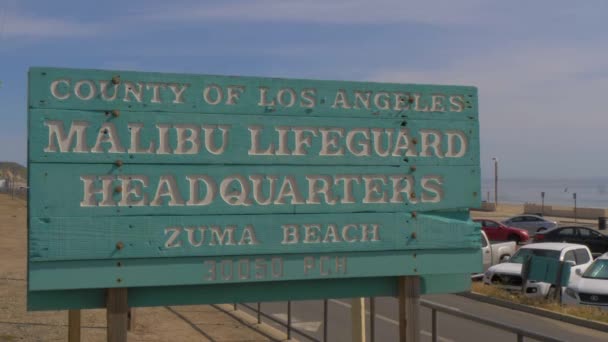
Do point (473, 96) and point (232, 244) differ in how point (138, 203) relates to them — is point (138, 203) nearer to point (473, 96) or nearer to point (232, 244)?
point (232, 244)

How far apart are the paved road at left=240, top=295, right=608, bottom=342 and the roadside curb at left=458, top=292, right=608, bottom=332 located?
0.15 metres

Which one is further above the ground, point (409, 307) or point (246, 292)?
point (246, 292)

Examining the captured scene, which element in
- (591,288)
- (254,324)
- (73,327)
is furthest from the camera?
(591,288)

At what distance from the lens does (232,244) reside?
17.3 ft

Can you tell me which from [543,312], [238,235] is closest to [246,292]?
[238,235]

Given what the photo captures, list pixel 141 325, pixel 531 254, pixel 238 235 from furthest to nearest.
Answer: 1. pixel 531 254
2. pixel 141 325
3. pixel 238 235

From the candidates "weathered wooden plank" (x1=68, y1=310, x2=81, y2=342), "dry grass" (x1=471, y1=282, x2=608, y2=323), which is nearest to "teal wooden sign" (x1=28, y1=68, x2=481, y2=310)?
"weathered wooden plank" (x1=68, y1=310, x2=81, y2=342)

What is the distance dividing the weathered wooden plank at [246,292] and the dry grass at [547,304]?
1025cm

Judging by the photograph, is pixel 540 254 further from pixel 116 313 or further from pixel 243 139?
pixel 116 313

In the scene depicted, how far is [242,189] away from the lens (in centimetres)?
534

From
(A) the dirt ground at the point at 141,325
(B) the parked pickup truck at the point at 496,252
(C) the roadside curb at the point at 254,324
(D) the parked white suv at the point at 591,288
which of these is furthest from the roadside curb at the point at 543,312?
(A) the dirt ground at the point at 141,325

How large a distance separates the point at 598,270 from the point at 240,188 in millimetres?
14003

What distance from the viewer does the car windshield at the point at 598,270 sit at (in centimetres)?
1694

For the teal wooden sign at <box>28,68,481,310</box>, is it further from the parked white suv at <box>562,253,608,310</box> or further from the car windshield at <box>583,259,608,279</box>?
the car windshield at <box>583,259,608,279</box>
